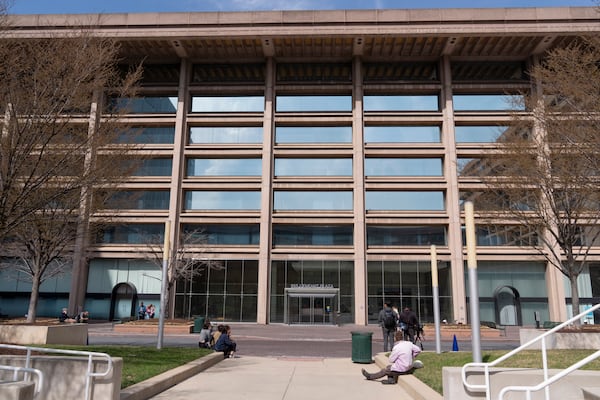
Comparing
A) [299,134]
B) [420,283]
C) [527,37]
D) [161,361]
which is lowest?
[161,361]

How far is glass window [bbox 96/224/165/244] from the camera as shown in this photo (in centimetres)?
4041

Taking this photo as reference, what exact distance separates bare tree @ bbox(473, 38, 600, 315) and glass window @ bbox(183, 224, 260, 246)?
A: 21.5 metres

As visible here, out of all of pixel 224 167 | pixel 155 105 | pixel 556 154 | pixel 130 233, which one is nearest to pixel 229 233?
pixel 224 167

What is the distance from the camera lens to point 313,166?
41188 mm

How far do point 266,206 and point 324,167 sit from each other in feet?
20.0

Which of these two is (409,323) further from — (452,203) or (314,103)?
(314,103)

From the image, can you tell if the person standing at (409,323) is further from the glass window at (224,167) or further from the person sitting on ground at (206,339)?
the glass window at (224,167)

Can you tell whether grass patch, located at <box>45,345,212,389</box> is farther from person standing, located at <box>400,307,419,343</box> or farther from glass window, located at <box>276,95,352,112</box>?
glass window, located at <box>276,95,352,112</box>

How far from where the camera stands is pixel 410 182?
40.2 m

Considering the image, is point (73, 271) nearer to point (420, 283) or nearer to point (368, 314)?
point (368, 314)

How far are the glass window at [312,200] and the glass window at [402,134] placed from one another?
5535mm

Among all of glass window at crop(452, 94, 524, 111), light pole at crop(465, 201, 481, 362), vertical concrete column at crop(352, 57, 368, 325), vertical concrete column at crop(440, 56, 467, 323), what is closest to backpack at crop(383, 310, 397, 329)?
light pole at crop(465, 201, 481, 362)

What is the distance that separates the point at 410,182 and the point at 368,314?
11470mm

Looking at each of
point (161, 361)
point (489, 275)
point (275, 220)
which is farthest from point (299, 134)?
point (161, 361)
